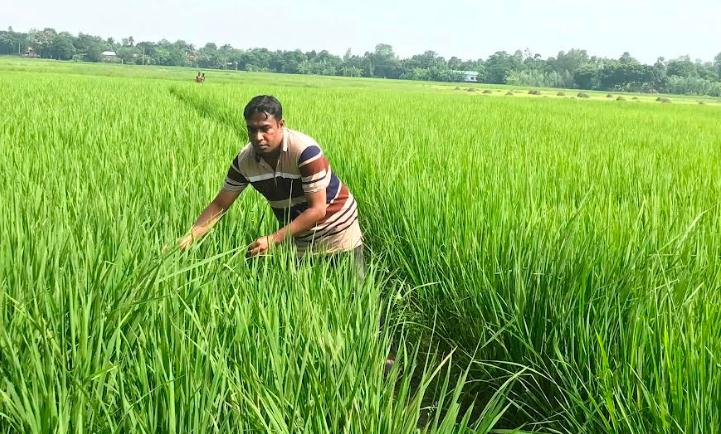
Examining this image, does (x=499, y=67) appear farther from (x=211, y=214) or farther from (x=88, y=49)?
(x=211, y=214)

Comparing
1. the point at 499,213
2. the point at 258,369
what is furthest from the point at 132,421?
the point at 499,213

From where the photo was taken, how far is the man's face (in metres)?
2.02

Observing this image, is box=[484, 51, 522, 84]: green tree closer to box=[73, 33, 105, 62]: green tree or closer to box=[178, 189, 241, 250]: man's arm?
box=[73, 33, 105, 62]: green tree

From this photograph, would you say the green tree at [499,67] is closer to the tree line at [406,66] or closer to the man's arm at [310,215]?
the tree line at [406,66]

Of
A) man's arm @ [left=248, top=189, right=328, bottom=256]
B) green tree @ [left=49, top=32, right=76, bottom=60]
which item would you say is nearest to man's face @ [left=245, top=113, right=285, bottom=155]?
man's arm @ [left=248, top=189, right=328, bottom=256]

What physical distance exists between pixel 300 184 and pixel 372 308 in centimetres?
88

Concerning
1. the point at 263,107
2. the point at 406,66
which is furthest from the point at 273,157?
the point at 406,66

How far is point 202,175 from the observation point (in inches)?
115

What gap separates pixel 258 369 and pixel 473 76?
95.5 meters

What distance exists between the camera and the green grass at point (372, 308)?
3.39 ft

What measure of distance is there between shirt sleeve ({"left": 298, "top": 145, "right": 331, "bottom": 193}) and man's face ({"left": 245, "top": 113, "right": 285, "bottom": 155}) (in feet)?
0.37

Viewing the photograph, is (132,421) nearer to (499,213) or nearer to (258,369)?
(258,369)

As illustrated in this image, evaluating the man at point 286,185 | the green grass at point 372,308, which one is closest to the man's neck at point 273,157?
the man at point 286,185

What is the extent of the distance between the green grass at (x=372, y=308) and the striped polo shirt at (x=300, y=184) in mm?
187
